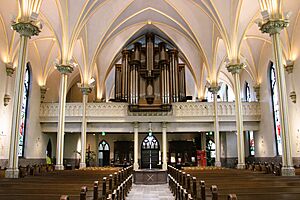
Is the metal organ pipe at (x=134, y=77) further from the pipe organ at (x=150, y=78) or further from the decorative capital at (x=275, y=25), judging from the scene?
the decorative capital at (x=275, y=25)

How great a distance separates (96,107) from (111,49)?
19.5ft

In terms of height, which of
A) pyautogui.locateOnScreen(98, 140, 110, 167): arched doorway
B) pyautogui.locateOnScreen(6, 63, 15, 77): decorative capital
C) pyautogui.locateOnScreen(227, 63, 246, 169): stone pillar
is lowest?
pyautogui.locateOnScreen(98, 140, 110, 167): arched doorway

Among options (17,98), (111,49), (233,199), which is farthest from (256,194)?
(111,49)

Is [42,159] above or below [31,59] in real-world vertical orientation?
below

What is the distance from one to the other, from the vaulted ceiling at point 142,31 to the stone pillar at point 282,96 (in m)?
3.96

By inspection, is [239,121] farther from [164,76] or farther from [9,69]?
[9,69]

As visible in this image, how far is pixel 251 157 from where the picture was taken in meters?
23.6

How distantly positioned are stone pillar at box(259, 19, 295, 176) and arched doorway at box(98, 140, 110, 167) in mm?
19754

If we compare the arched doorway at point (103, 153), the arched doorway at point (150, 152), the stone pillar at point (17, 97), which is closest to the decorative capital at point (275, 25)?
the stone pillar at point (17, 97)

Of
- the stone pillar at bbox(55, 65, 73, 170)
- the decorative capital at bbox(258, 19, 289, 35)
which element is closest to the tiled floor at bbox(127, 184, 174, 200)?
the stone pillar at bbox(55, 65, 73, 170)

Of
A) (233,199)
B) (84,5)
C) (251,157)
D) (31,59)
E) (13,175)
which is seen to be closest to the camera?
(233,199)

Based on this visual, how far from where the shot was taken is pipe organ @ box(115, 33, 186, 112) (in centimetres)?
2080

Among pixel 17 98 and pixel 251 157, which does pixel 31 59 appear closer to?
pixel 17 98

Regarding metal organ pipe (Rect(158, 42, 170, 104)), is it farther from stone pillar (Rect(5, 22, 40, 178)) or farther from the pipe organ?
stone pillar (Rect(5, 22, 40, 178))
